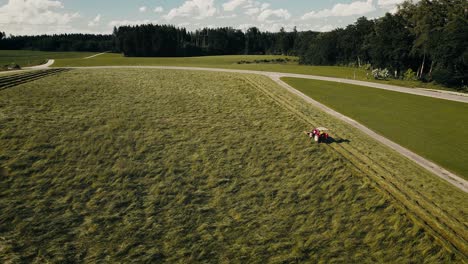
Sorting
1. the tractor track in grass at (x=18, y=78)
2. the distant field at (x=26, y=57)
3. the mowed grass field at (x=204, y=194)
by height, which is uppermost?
the distant field at (x=26, y=57)

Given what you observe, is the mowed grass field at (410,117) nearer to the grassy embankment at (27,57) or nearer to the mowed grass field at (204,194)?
the mowed grass field at (204,194)

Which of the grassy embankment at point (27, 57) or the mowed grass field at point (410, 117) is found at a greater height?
the grassy embankment at point (27, 57)

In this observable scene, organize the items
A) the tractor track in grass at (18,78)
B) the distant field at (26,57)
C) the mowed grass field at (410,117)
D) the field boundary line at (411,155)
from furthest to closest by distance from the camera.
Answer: the distant field at (26,57), the tractor track in grass at (18,78), the mowed grass field at (410,117), the field boundary line at (411,155)

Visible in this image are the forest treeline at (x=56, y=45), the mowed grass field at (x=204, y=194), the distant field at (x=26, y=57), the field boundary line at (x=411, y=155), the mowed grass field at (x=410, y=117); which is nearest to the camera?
the mowed grass field at (x=204, y=194)

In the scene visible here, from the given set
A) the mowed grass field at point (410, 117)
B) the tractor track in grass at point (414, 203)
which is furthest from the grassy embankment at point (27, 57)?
the tractor track in grass at point (414, 203)

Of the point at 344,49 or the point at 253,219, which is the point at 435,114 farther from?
the point at 344,49

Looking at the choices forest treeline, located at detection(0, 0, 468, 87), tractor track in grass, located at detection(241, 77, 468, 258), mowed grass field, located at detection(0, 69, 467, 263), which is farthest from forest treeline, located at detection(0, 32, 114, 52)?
tractor track in grass, located at detection(241, 77, 468, 258)

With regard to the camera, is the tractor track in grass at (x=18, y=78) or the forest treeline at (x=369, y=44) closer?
the tractor track in grass at (x=18, y=78)
